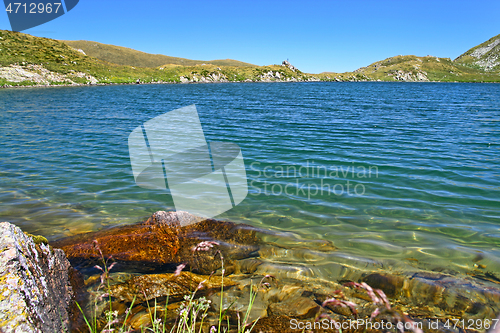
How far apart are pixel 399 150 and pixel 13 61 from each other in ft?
326

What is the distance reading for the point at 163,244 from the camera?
505 centimetres

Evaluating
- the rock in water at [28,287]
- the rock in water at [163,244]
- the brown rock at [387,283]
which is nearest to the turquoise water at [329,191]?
the brown rock at [387,283]

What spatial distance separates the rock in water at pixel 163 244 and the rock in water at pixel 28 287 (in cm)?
118

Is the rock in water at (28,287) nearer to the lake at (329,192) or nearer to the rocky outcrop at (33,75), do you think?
the lake at (329,192)

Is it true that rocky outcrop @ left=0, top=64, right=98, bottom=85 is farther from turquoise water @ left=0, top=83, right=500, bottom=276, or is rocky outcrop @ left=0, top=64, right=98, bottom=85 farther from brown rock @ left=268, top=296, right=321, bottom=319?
brown rock @ left=268, top=296, right=321, bottom=319

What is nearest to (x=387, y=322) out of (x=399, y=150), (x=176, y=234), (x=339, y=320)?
(x=339, y=320)

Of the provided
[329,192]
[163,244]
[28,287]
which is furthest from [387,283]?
[28,287]

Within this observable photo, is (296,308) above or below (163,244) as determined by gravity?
below

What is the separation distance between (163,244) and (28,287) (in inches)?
99.7

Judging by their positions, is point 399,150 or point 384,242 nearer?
point 384,242

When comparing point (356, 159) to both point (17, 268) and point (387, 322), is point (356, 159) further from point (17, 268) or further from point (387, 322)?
point (17, 268)

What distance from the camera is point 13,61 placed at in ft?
247

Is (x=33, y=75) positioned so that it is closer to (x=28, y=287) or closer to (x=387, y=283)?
(x=28, y=287)

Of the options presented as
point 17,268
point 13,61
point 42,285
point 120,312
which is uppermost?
point 13,61
